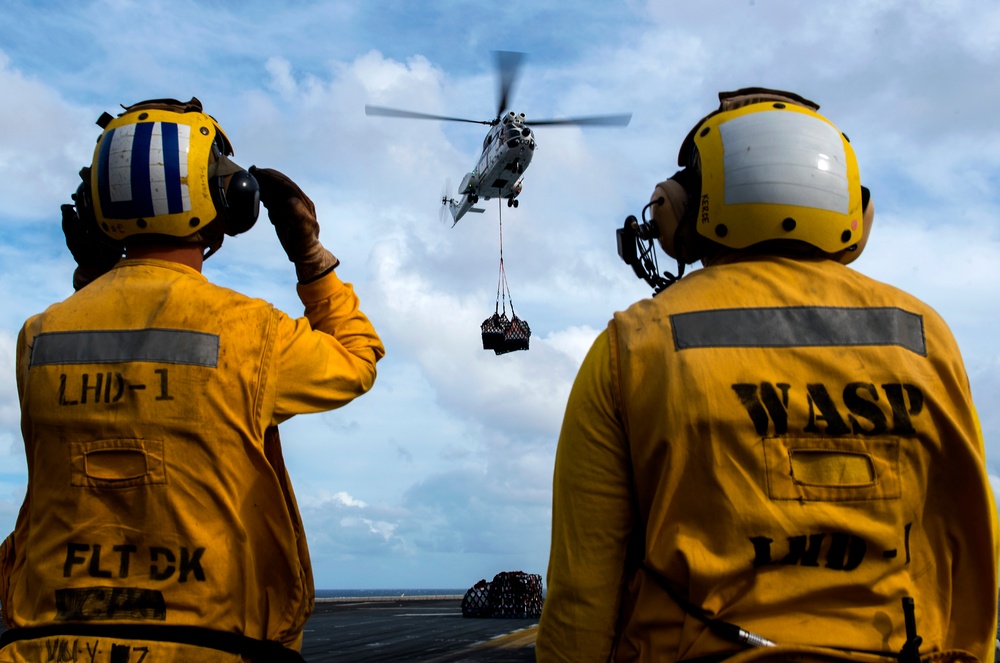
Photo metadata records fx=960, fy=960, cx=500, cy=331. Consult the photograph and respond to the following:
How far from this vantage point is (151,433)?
3.04 metres

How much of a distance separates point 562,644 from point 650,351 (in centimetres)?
81

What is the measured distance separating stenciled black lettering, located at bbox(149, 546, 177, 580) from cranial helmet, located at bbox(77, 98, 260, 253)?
115cm

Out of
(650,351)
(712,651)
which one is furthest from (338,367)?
(712,651)

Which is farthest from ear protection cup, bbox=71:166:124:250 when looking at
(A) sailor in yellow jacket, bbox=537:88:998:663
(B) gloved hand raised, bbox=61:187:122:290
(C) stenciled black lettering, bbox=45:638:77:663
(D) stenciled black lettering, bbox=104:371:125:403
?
(A) sailor in yellow jacket, bbox=537:88:998:663

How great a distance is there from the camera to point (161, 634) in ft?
9.48

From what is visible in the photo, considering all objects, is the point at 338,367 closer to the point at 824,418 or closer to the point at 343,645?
the point at 824,418

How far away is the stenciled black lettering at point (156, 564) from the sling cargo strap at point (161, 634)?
0.50 feet

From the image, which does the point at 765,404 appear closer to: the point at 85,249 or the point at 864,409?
the point at 864,409

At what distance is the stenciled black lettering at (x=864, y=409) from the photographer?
7.95ft

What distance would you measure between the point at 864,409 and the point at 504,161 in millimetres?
33543

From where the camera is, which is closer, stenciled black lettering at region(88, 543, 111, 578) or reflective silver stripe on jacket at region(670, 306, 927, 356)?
reflective silver stripe on jacket at region(670, 306, 927, 356)

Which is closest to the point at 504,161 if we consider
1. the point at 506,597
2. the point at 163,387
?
the point at 506,597

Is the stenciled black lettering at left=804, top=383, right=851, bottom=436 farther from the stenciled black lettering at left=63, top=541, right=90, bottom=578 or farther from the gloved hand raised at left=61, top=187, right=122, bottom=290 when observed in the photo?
the gloved hand raised at left=61, top=187, right=122, bottom=290

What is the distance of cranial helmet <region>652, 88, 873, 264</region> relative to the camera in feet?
9.10
